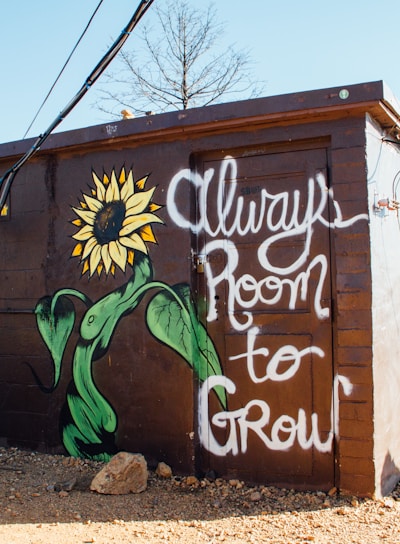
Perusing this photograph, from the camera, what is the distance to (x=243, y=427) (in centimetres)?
501

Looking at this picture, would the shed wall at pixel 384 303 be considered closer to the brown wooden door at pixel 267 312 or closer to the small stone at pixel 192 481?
the brown wooden door at pixel 267 312

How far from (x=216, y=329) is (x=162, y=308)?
1.70 feet

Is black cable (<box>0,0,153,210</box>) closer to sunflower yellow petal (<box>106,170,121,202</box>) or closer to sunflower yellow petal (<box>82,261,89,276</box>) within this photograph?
sunflower yellow petal (<box>106,170,121,202</box>)

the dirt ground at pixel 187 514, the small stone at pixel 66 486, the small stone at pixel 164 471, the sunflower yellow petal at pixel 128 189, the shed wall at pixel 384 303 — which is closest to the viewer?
the dirt ground at pixel 187 514

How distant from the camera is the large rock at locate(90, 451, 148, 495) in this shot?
4.83 meters

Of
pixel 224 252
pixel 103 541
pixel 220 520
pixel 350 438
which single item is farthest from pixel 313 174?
pixel 103 541

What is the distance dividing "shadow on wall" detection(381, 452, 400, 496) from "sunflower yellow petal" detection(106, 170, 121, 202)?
3.11 metres

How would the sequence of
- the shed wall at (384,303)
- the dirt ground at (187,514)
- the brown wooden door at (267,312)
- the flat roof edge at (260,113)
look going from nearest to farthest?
the dirt ground at (187,514) → the flat roof edge at (260,113) → the shed wall at (384,303) → the brown wooden door at (267,312)

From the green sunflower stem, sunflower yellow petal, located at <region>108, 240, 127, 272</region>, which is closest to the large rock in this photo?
the green sunflower stem

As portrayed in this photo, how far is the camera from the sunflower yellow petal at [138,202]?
5.43 m

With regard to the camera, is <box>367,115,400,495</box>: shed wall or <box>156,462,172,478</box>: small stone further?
<box>156,462,172,478</box>: small stone

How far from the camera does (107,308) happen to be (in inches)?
221

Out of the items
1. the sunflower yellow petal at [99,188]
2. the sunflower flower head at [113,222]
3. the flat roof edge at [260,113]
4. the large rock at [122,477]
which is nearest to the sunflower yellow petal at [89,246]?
the sunflower flower head at [113,222]

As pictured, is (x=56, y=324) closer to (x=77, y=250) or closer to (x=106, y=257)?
(x=77, y=250)
